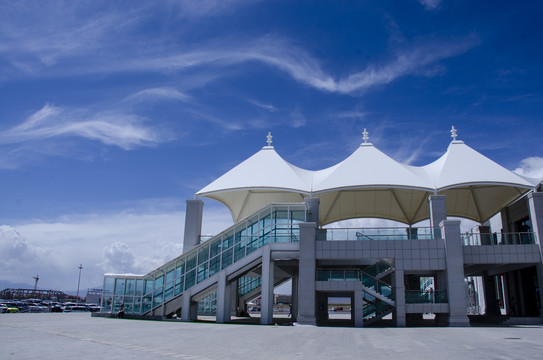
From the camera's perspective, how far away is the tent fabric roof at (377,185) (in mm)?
35125

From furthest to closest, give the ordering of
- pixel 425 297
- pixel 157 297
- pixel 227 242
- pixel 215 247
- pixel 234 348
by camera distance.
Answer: pixel 157 297 → pixel 215 247 → pixel 227 242 → pixel 425 297 → pixel 234 348

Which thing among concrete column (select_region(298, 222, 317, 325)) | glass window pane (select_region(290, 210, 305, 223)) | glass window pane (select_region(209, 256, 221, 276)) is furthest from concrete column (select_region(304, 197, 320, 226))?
glass window pane (select_region(209, 256, 221, 276))

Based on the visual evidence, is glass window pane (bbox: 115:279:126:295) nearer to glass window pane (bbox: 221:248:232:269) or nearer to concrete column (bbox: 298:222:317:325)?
glass window pane (bbox: 221:248:232:269)

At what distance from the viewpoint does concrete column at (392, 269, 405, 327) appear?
27.1 m

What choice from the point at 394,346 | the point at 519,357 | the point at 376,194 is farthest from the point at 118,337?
the point at 376,194

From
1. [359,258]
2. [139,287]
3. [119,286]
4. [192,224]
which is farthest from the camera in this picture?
[192,224]

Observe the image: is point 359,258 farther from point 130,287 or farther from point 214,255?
point 130,287

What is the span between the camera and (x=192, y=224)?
36219 millimetres

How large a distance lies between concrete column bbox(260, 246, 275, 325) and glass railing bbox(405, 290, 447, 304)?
8.57 m

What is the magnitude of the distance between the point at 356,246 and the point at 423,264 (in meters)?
4.33

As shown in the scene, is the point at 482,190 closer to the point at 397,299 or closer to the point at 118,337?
the point at 397,299

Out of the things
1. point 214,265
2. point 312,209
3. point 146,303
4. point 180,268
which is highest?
point 312,209

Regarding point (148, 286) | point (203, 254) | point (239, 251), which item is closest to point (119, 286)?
point (148, 286)

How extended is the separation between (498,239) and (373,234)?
902 centimetres
